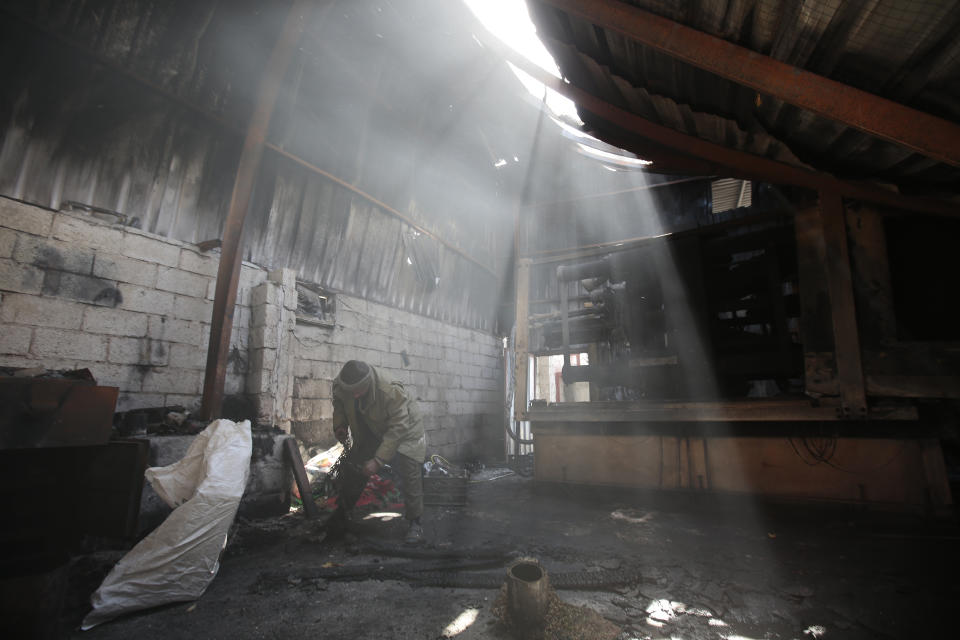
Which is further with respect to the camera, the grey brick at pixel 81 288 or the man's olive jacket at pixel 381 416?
the man's olive jacket at pixel 381 416

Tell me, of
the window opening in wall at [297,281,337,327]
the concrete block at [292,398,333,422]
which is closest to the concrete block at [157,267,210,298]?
the window opening in wall at [297,281,337,327]

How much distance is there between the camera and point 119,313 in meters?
4.27

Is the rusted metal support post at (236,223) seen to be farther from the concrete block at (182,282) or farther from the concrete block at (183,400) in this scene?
the concrete block at (182,282)

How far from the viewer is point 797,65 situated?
7.02 feet

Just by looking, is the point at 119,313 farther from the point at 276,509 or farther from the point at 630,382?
the point at 630,382

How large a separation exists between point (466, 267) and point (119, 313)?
6728mm

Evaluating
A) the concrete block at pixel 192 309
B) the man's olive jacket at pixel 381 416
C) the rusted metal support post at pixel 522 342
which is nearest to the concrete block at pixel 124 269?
the concrete block at pixel 192 309

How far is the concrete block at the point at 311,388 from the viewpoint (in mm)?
5891

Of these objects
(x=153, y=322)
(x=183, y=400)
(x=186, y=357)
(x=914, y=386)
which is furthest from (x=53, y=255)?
(x=914, y=386)

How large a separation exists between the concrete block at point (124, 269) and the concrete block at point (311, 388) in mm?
2117

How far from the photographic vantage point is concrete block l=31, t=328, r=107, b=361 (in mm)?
3762

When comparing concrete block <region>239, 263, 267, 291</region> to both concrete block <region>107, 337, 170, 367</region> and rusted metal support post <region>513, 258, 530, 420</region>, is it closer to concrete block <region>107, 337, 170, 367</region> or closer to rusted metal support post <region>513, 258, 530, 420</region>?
concrete block <region>107, 337, 170, 367</region>

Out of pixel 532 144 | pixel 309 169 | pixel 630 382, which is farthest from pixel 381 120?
pixel 630 382

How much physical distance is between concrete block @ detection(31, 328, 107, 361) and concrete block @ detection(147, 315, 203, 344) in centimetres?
44
